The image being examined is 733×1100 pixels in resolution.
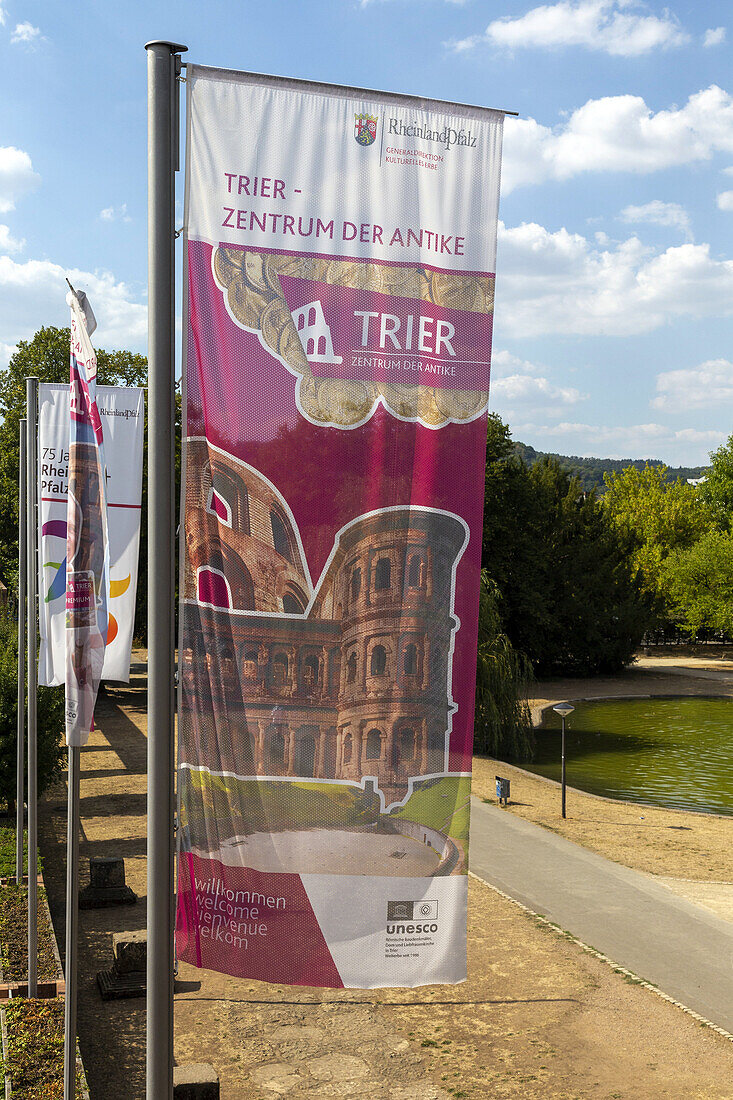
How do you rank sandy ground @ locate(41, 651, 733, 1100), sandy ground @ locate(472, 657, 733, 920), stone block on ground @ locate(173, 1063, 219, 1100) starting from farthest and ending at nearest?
sandy ground @ locate(472, 657, 733, 920) → sandy ground @ locate(41, 651, 733, 1100) → stone block on ground @ locate(173, 1063, 219, 1100)

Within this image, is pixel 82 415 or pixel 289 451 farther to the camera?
pixel 82 415

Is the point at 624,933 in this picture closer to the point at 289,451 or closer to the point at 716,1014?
the point at 716,1014

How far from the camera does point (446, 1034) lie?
978 cm

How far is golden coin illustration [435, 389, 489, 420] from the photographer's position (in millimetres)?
4508

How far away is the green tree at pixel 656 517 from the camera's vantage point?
63.0m

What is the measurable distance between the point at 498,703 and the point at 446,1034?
19308mm

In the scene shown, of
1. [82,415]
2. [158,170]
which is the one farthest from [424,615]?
[82,415]

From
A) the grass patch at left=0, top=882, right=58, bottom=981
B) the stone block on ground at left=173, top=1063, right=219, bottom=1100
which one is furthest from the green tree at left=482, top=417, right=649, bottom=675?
the stone block on ground at left=173, top=1063, right=219, bottom=1100

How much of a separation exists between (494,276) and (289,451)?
1.24 meters

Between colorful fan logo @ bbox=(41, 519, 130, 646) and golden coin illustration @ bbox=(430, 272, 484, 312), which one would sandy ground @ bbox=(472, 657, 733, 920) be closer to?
colorful fan logo @ bbox=(41, 519, 130, 646)

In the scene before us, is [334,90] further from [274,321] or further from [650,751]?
[650,751]

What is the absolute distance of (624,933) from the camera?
506 inches

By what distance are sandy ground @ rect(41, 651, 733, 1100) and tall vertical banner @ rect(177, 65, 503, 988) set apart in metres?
5.15

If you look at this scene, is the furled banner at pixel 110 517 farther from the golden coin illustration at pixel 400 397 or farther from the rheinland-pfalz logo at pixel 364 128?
the rheinland-pfalz logo at pixel 364 128
